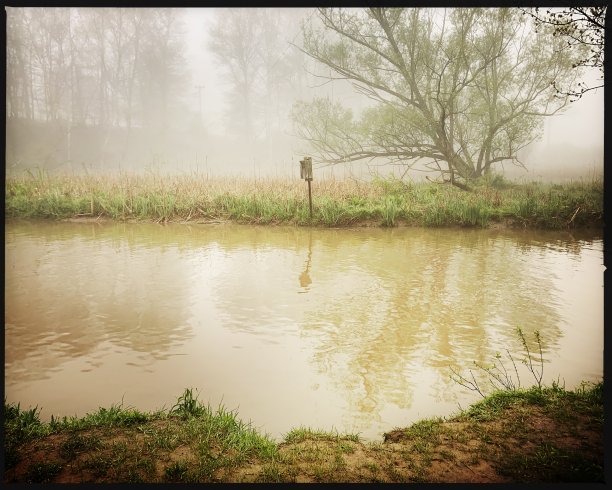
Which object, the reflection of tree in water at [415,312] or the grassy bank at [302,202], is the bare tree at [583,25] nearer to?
the reflection of tree in water at [415,312]

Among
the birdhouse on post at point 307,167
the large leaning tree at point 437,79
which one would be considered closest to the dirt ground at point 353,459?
the birdhouse on post at point 307,167

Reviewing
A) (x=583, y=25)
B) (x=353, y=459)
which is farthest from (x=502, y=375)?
(x=583, y=25)

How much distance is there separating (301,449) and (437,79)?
1209cm

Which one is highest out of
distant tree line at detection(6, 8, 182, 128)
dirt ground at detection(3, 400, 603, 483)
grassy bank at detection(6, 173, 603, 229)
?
distant tree line at detection(6, 8, 182, 128)

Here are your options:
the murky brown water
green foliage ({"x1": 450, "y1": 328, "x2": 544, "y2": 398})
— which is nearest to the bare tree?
green foliage ({"x1": 450, "y1": 328, "x2": 544, "y2": 398})

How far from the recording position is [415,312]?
441 centimetres

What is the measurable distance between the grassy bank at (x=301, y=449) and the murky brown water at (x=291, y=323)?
7.6 inches

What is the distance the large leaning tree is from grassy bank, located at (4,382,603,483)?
33.2 ft

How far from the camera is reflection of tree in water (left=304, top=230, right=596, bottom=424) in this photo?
3.25 metres

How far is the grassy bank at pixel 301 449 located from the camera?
223cm

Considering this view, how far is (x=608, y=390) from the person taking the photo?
2.66 metres

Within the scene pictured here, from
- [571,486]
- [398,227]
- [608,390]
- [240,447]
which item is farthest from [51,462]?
[398,227]

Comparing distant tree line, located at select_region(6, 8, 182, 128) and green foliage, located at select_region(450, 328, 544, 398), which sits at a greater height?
distant tree line, located at select_region(6, 8, 182, 128)

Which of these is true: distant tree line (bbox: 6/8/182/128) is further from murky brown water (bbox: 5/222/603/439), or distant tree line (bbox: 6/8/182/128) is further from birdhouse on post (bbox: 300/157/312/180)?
murky brown water (bbox: 5/222/603/439)
